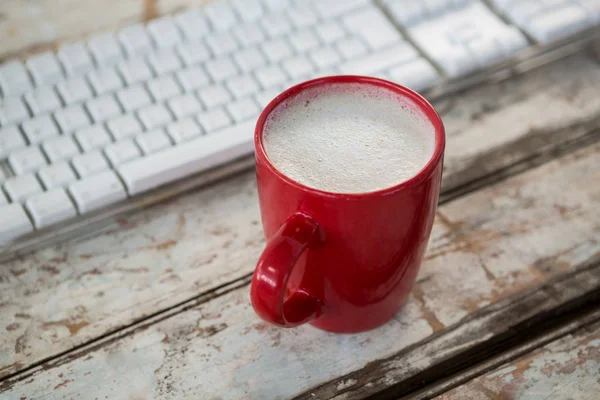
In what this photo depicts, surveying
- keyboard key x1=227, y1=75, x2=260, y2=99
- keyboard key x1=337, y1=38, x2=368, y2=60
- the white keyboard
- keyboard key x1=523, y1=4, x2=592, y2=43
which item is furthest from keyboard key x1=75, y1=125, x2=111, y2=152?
keyboard key x1=523, y1=4, x2=592, y2=43

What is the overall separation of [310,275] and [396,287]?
2.3 inches

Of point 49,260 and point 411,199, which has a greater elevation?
point 411,199

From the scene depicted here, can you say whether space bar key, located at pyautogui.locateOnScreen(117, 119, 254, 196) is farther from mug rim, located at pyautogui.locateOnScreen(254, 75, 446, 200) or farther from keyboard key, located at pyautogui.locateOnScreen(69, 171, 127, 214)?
mug rim, located at pyautogui.locateOnScreen(254, 75, 446, 200)

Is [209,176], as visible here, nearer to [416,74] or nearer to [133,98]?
[133,98]

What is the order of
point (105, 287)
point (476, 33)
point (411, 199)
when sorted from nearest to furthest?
point (411, 199) < point (105, 287) < point (476, 33)

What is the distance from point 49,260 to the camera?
475mm

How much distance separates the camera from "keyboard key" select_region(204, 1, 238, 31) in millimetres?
574

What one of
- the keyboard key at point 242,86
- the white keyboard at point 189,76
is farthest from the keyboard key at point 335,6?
the keyboard key at point 242,86

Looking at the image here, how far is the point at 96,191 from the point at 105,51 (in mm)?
145

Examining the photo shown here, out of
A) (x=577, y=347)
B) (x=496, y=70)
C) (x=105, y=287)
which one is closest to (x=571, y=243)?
(x=577, y=347)

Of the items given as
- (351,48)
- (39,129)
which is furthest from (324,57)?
(39,129)

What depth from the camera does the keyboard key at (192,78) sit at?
1.73ft

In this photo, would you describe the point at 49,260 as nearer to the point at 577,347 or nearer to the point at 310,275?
the point at 310,275

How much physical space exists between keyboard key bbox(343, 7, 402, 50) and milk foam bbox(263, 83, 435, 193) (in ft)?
0.57
